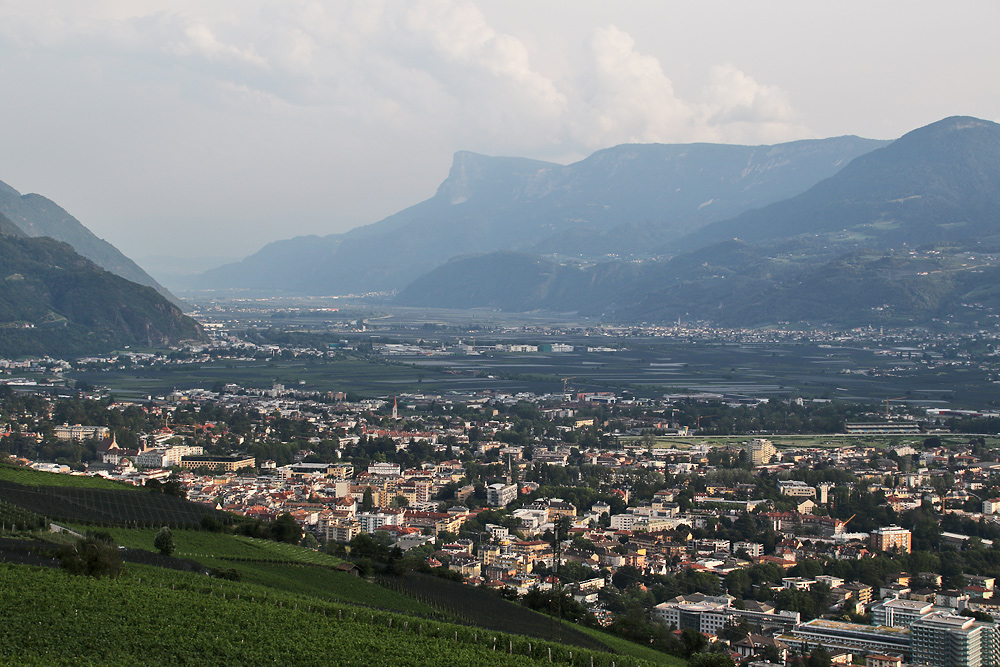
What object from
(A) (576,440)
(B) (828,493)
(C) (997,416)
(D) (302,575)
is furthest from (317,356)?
(D) (302,575)

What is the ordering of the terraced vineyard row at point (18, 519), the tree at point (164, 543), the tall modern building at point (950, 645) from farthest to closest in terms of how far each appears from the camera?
the tall modern building at point (950, 645) → the tree at point (164, 543) → the terraced vineyard row at point (18, 519)

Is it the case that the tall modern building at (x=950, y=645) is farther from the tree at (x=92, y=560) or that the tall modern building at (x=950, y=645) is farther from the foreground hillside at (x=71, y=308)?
the foreground hillside at (x=71, y=308)

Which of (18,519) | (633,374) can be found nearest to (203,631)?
(18,519)

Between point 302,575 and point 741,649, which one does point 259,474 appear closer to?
point 302,575

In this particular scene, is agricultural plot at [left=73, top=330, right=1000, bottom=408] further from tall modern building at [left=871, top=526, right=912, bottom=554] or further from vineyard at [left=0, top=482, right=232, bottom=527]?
vineyard at [left=0, top=482, right=232, bottom=527]

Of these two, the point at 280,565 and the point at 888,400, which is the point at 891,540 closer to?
the point at 280,565

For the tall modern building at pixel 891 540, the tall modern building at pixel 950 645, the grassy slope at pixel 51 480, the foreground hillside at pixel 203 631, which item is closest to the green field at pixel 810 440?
the tall modern building at pixel 891 540

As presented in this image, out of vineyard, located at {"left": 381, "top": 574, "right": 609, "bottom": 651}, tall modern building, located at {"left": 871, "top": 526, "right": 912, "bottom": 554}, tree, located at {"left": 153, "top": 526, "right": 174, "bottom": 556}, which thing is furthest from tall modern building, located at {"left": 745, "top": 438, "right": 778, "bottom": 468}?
tree, located at {"left": 153, "top": 526, "right": 174, "bottom": 556}
